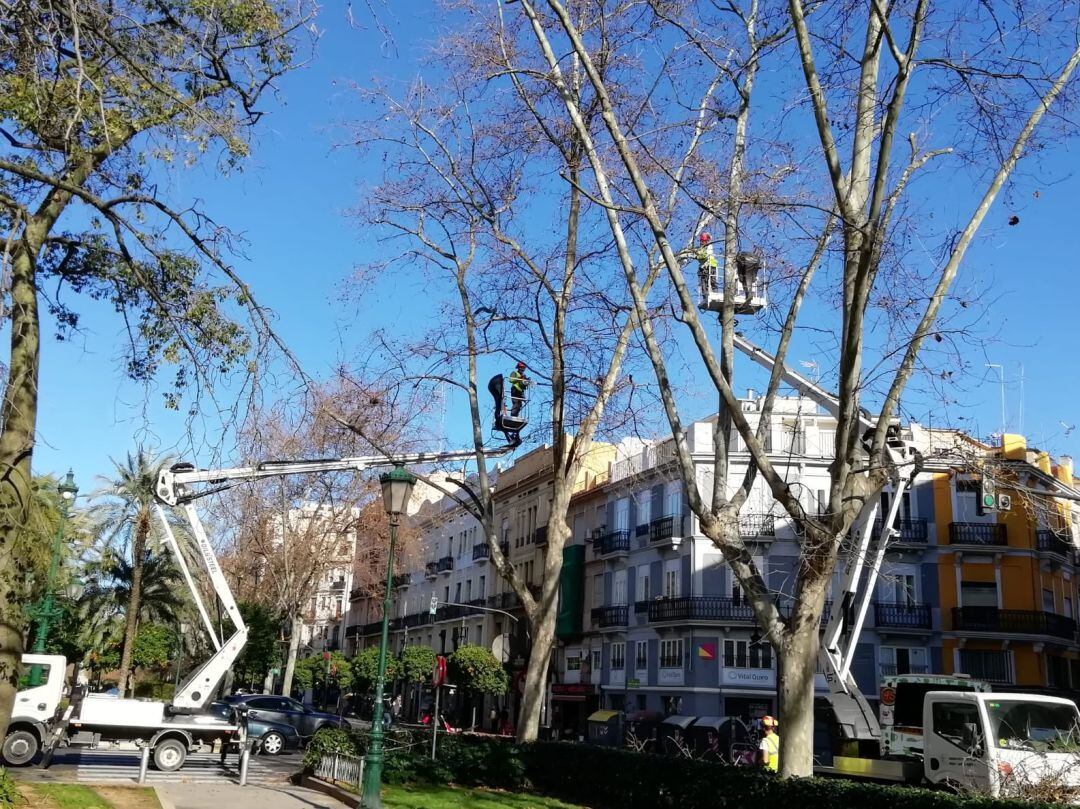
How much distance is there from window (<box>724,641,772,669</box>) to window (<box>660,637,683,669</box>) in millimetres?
2008

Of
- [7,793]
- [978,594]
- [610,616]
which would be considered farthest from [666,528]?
[7,793]

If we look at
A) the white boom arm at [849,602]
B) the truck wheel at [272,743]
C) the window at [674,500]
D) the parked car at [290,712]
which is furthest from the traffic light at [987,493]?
the window at [674,500]

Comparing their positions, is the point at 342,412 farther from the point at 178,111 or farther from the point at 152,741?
the point at 178,111

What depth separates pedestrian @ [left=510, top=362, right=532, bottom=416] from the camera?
1842 centimetres

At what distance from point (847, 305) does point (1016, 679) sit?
34472 millimetres

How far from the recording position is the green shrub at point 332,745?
721 inches

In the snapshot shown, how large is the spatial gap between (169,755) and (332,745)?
4030 millimetres

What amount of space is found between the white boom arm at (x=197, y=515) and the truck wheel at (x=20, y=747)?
107 inches

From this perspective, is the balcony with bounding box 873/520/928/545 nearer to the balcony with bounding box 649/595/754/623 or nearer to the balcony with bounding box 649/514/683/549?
the balcony with bounding box 649/595/754/623

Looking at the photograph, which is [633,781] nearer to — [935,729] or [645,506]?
[935,729]

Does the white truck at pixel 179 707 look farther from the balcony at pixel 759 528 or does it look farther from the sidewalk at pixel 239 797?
the balcony at pixel 759 528

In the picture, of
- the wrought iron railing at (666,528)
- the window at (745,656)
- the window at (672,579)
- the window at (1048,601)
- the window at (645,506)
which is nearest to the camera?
the window at (745,656)

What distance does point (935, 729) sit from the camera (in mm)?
16453

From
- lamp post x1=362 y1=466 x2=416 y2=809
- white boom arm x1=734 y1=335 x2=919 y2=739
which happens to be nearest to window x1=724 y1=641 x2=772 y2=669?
white boom arm x1=734 y1=335 x2=919 y2=739
